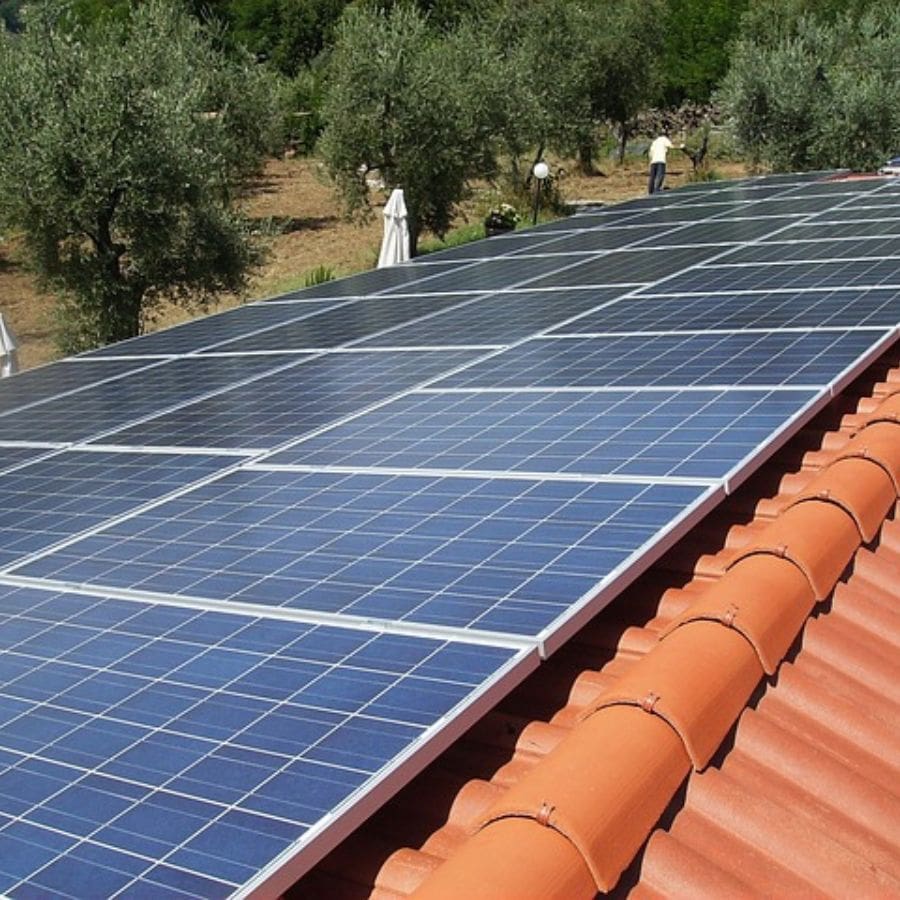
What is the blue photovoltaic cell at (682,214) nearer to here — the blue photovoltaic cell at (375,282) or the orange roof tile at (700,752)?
the blue photovoltaic cell at (375,282)

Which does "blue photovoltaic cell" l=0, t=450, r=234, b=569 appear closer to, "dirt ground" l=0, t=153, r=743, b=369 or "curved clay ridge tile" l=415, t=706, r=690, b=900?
"curved clay ridge tile" l=415, t=706, r=690, b=900

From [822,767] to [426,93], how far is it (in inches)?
1242

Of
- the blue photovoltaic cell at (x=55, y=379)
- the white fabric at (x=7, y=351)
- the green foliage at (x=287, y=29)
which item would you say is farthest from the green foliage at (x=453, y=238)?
the green foliage at (x=287, y=29)

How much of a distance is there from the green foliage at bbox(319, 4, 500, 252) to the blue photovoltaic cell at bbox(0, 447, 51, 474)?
26863 mm

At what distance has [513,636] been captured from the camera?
4.27 meters

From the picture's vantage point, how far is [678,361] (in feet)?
27.3

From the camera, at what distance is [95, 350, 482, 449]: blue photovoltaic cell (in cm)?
789

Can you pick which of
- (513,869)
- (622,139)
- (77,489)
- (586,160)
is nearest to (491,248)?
(77,489)

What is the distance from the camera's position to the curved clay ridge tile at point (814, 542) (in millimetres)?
5500

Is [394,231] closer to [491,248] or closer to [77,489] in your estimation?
[491,248]

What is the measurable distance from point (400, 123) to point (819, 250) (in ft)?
75.0

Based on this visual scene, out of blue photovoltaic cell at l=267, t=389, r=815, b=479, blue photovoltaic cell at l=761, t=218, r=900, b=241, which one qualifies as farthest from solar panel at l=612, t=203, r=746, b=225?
blue photovoltaic cell at l=267, t=389, r=815, b=479

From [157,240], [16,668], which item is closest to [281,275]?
[157,240]

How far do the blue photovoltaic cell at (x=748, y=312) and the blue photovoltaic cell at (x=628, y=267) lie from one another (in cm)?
172
